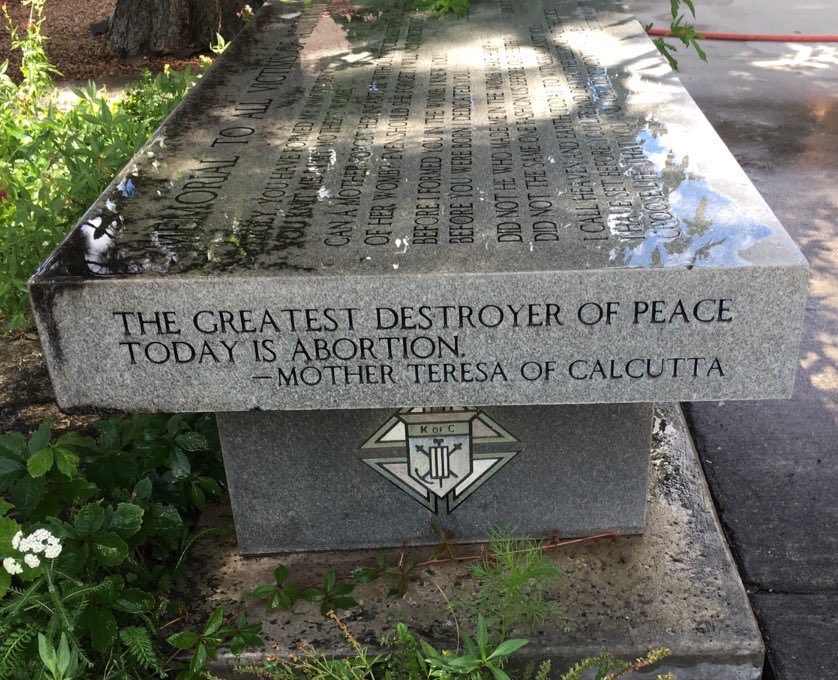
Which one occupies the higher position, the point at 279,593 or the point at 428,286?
the point at 428,286

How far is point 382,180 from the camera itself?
8.61 ft

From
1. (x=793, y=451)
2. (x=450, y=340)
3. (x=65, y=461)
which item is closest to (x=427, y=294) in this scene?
(x=450, y=340)

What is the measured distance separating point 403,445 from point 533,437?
38cm

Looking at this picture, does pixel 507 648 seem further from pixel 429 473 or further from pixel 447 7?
pixel 447 7

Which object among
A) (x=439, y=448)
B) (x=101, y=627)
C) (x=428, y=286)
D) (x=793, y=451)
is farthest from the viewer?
(x=793, y=451)

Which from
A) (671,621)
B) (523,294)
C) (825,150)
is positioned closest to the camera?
(523,294)

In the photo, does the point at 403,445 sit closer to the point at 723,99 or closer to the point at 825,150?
the point at 825,150

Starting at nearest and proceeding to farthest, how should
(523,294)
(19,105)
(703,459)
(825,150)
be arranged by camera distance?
(523,294) → (703,459) → (19,105) → (825,150)

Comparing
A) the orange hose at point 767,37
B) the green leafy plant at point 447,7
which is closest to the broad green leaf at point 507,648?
the green leafy plant at point 447,7

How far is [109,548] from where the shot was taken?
8.05 feet

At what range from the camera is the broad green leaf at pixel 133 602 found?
8.05 feet

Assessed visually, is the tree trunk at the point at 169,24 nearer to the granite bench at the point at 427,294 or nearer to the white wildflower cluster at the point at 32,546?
the granite bench at the point at 427,294

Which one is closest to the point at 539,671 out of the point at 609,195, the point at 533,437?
the point at 533,437

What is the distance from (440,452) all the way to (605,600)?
0.63 meters
